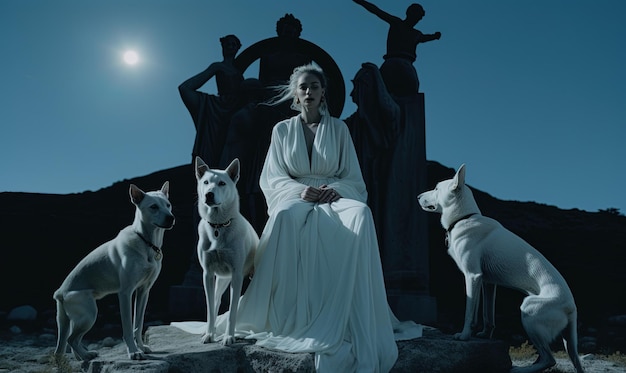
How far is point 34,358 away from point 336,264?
4485mm

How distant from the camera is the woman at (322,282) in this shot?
4.03 metres

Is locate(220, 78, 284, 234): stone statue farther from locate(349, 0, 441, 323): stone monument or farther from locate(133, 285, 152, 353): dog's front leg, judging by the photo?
locate(133, 285, 152, 353): dog's front leg

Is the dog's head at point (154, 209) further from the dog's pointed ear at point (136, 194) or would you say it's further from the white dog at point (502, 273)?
the white dog at point (502, 273)

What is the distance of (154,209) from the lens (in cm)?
404

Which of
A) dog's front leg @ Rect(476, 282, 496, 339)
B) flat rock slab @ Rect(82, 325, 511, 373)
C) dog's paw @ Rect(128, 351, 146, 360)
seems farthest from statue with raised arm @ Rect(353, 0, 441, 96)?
dog's paw @ Rect(128, 351, 146, 360)

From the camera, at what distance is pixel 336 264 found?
175 inches

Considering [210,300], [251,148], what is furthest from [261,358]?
[251,148]

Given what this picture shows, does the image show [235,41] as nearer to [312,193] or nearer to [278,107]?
[278,107]

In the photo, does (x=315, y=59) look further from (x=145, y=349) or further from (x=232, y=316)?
(x=145, y=349)

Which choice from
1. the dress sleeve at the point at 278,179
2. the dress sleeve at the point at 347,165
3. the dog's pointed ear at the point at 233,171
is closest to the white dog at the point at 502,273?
the dress sleeve at the point at 347,165

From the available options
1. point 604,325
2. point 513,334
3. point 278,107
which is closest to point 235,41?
point 278,107

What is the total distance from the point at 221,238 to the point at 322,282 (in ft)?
2.89

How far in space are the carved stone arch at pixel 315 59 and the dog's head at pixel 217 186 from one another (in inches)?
182

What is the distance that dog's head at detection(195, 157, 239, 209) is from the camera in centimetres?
412
